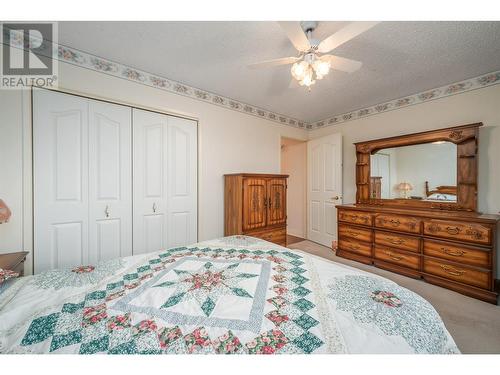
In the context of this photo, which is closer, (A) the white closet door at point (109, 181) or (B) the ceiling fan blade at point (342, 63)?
(B) the ceiling fan blade at point (342, 63)

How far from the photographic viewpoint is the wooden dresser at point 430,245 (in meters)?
2.00

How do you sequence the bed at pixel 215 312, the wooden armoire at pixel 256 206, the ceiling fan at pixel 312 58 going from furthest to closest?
the wooden armoire at pixel 256 206
the ceiling fan at pixel 312 58
the bed at pixel 215 312

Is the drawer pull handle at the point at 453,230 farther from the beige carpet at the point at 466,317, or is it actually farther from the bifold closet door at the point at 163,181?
the bifold closet door at the point at 163,181

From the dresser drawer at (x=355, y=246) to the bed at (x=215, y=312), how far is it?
6.49ft

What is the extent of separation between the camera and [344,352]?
0.66 m

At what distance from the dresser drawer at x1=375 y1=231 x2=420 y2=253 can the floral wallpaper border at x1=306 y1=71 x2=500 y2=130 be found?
6.33ft

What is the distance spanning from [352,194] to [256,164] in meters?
1.82

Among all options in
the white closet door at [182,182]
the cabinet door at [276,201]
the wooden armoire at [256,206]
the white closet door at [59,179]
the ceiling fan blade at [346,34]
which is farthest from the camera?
the cabinet door at [276,201]

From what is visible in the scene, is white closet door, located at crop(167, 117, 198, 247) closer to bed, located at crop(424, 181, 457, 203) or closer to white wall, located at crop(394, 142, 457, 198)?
white wall, located at crop(394, 142, 457, 198)

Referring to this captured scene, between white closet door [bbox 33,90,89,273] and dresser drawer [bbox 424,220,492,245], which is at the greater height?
white closet door [bbox 33,90,89,273]

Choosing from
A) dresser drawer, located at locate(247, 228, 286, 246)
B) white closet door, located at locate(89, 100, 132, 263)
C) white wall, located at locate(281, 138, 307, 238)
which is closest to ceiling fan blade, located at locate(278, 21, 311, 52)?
white closet door, located at locate(89, 100, 132, 263)

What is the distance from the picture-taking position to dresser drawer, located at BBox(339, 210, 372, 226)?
288 cm

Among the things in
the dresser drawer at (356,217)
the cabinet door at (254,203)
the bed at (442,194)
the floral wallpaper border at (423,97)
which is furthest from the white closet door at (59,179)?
the bed at (442,194)

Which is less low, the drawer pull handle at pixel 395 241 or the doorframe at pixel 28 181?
the doorframe at pixel 28 181
